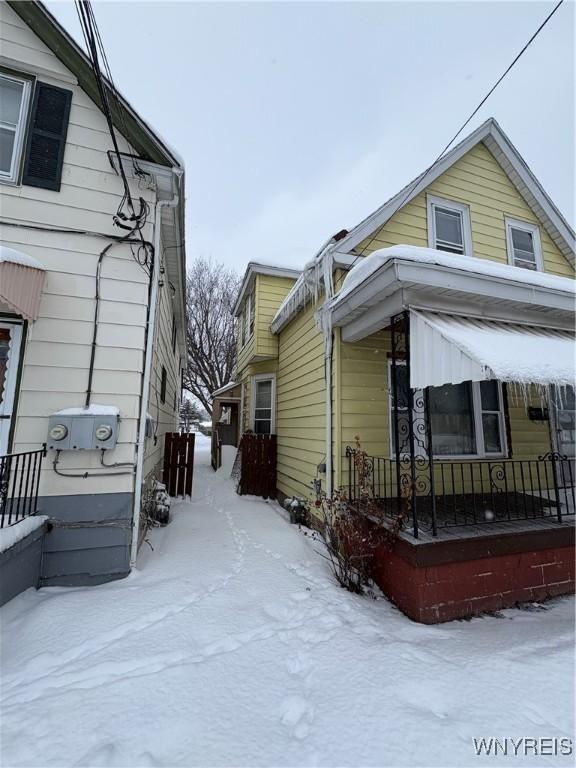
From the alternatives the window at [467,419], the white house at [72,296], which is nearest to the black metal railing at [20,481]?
the white house at [72,296]

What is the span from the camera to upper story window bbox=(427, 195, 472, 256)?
20.6ft

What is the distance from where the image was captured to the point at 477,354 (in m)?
3.21

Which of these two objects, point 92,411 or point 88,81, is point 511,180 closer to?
point 88,81

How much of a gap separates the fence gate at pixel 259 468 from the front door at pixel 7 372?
5199 millimetres

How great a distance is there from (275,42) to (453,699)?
1143 cm

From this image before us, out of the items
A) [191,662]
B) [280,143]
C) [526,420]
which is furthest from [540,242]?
[280,143]

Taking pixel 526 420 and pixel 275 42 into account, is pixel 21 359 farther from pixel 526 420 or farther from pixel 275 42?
pixel 275 42

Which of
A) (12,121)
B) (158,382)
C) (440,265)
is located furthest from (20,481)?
(440,265)

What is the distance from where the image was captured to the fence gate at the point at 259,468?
26.4 ft

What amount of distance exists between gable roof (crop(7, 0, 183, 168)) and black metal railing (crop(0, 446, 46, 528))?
145 inches

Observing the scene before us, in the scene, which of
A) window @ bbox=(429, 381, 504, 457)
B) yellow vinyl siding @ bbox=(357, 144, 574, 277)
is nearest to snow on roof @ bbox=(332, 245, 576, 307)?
window @ bbox=(429, 381, 504, 457)

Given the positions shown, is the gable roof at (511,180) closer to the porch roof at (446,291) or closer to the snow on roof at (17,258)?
the porch roof at (446,291)

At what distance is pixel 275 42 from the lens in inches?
307

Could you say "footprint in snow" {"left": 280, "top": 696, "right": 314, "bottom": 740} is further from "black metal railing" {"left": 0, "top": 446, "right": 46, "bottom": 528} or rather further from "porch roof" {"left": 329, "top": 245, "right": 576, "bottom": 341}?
"porch roof" {"left": 329, "top": 245, "right": 576, "bottom": 341}
